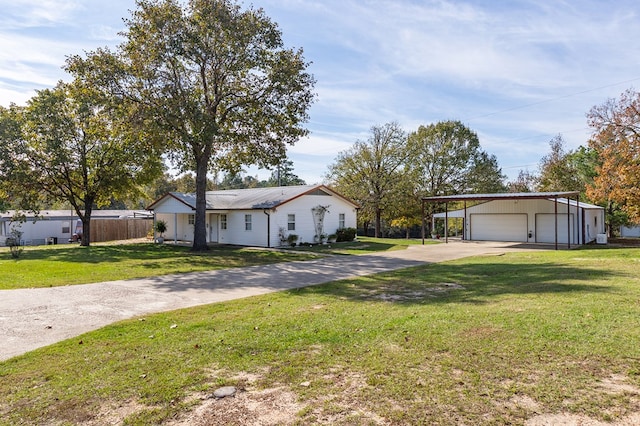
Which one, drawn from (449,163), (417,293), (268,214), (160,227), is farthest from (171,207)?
(449,163)

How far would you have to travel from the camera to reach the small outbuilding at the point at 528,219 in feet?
87.5

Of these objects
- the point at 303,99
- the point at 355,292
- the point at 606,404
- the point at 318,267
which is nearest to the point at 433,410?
the point at 606,404

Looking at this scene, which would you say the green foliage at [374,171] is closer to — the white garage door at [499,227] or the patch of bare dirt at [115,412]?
the white garage door at [499,227]

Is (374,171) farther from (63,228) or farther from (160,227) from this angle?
(63,228)

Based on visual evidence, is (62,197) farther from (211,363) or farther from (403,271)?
(211,363)

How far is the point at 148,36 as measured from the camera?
759 inches

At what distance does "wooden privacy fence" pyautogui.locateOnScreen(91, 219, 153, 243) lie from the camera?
3425 cm

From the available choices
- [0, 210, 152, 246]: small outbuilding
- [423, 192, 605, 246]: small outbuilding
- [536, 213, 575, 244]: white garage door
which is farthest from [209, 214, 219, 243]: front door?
[536, 213, 575, 244]: white garage door

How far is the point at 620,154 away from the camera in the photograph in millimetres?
20172

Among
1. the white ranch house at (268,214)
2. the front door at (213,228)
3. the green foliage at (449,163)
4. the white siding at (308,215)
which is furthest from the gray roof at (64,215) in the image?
the green foliage at (449,163)

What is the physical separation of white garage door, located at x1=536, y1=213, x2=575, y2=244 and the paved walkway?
1621 centimetres

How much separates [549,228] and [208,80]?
22.8 meters

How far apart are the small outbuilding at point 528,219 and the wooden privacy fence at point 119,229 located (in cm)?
2454

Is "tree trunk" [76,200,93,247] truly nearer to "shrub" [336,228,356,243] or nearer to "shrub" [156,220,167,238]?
"shrub" [156,220,167,238]
